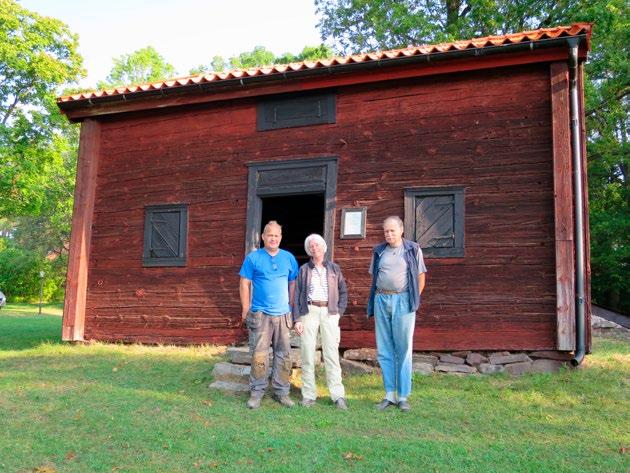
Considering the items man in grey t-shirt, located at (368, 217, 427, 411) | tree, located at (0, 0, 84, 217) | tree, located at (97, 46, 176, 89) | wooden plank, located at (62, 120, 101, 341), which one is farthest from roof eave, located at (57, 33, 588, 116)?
tree, located at (97, 46, 176, 89)

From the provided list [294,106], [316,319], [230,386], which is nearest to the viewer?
[316,319]

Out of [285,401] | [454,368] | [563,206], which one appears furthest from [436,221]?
[285,401]

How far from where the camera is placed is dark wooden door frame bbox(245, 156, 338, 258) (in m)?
7.90

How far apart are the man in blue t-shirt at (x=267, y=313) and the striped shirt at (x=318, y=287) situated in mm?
249

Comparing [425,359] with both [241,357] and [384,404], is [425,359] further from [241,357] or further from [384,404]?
[241,357]

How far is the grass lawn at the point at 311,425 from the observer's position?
3.99m

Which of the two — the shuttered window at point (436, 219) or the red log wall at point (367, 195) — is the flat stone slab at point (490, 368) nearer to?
the red log wall at point (367, 195)

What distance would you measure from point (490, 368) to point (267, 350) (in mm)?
2965

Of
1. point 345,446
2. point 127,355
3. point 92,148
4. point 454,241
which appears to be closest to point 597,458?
point 345,446

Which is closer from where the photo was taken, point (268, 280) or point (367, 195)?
point (268, 280)

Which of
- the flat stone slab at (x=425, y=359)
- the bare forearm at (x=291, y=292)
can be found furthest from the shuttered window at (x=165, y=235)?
the flat stone slab at (x=425, y=359)

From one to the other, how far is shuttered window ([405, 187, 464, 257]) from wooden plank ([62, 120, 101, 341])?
5.35 meters

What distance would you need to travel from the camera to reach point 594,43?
17.4 metres

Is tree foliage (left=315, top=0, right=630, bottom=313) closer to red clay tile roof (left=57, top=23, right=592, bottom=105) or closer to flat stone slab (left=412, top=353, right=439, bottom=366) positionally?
red clay tile roof (left=57, top=23, right=592, bottom=105)
